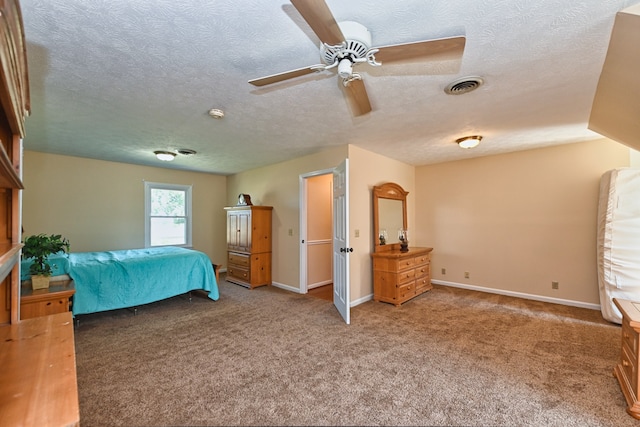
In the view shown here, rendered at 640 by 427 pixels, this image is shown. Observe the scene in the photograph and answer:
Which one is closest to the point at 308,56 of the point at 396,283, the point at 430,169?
the point at 396,283

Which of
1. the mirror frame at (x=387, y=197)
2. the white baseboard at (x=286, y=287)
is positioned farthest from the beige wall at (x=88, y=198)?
the mirror frame at (x=387, y=197)

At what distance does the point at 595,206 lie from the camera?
3.58 meters

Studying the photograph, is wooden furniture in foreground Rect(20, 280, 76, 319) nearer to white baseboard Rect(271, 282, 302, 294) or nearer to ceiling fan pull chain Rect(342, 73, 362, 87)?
white baseboard Rect(271, 282, 302, 294)

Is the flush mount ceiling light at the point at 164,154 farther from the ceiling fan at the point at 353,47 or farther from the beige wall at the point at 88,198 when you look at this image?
the ceiling fan at the point at 353,47

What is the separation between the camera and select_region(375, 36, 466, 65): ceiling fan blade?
4.34ft

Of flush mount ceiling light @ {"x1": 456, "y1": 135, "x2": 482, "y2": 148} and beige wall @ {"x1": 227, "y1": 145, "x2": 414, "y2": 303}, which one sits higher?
flush mount ceiling light @ {"x1": 456, "y1": 135, "x2": 482, "y2": 148}

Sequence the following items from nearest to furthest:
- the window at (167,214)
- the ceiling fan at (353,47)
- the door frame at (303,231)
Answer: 1. the ceiling fan at (353,47)
2. the door frame at (303,231)
3. the window at (167,214)

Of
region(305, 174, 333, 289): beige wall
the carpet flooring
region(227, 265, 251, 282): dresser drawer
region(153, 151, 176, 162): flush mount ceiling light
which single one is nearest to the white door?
the carpet flooring

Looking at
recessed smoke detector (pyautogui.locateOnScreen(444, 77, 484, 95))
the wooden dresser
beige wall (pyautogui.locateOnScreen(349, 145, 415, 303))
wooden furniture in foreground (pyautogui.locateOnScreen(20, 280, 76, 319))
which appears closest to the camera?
recessed smoke detector (pyautogui.locateOnScreen(444, 77, 484, 95))

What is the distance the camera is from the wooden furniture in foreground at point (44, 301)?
250cm

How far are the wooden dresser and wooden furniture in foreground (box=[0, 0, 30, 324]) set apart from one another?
3514 mm

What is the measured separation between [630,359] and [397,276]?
2.16m

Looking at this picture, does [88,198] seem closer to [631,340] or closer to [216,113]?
[216,113]

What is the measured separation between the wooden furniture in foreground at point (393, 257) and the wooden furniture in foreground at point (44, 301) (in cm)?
355
